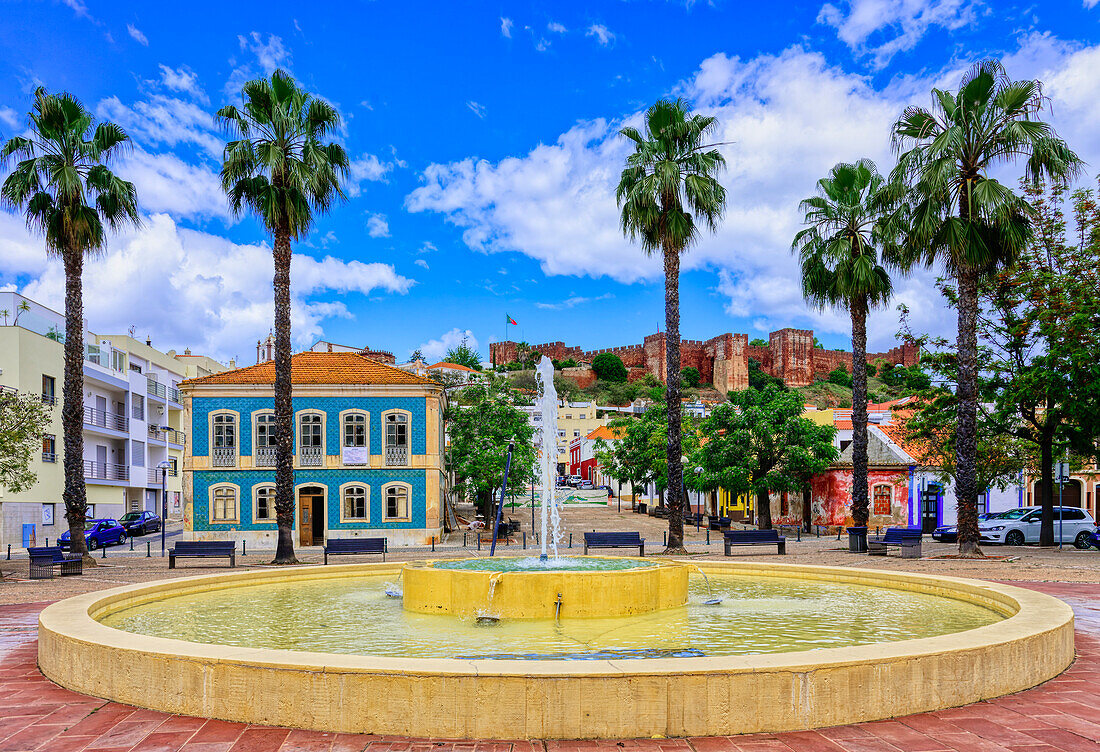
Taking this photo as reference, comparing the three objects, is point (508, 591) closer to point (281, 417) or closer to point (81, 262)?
point (281, 417)

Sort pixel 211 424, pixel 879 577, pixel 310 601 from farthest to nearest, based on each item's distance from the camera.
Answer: pixel 211 424 → pixel 879 577 → pixel 310 601

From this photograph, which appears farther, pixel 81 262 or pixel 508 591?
pixel 81 262

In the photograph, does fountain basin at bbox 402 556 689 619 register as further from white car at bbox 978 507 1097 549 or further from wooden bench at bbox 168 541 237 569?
white car at bbox 978 507 1097 549

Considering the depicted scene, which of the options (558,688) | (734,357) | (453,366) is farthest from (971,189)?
(734,357)

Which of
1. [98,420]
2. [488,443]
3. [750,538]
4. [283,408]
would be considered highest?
[283,408]

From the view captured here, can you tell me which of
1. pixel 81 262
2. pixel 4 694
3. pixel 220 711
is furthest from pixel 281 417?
pixel 220 711

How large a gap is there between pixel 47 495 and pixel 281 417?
22.5 metres

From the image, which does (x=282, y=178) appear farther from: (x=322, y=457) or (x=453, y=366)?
(x=453, y=366)

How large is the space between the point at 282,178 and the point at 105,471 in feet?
99.4

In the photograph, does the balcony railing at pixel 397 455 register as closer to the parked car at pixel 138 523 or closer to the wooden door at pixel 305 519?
the wooden door at pixel 305 519

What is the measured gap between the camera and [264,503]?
34344mm

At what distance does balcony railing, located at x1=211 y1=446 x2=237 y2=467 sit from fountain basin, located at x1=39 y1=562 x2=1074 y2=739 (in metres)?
29.3

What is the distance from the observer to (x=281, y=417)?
22422 mm

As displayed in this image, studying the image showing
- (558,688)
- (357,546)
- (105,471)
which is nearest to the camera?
(558,688)
